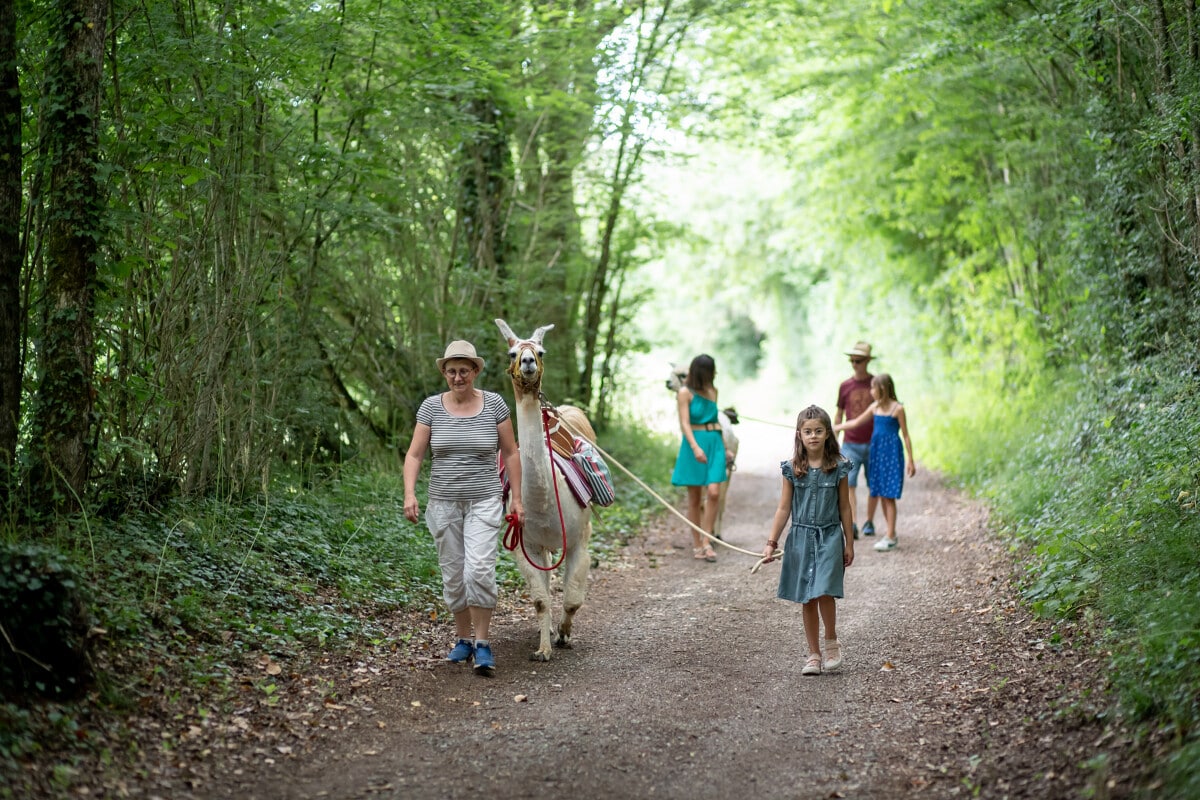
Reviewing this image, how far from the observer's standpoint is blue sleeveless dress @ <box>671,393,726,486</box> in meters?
11.3

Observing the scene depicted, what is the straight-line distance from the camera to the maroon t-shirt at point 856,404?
1167 cm

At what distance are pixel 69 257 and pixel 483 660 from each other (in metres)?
3.49

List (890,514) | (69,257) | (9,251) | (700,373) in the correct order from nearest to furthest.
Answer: (9,251) < (69,257) < (700,373) < (890,514)

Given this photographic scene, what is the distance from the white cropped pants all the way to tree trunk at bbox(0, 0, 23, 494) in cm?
244

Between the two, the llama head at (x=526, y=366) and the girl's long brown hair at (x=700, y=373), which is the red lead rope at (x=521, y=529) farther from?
the girl's long brown hair at (x=700, y=373)

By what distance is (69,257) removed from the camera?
6480 mm

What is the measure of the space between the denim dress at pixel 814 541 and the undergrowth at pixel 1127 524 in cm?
154

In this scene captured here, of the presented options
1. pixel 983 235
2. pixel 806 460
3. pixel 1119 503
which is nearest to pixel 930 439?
pixel 983 235

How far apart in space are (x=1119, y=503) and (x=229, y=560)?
631 centimetres

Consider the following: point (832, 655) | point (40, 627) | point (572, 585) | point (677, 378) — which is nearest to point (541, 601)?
point (572, 585)

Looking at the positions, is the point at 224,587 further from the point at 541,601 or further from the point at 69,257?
the point at 69,257

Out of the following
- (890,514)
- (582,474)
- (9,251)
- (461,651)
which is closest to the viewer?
(9,251)

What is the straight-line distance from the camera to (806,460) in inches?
271

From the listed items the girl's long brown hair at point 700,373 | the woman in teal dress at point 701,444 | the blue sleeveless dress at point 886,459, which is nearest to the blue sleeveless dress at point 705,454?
the woman in teal dress at point 701,444
